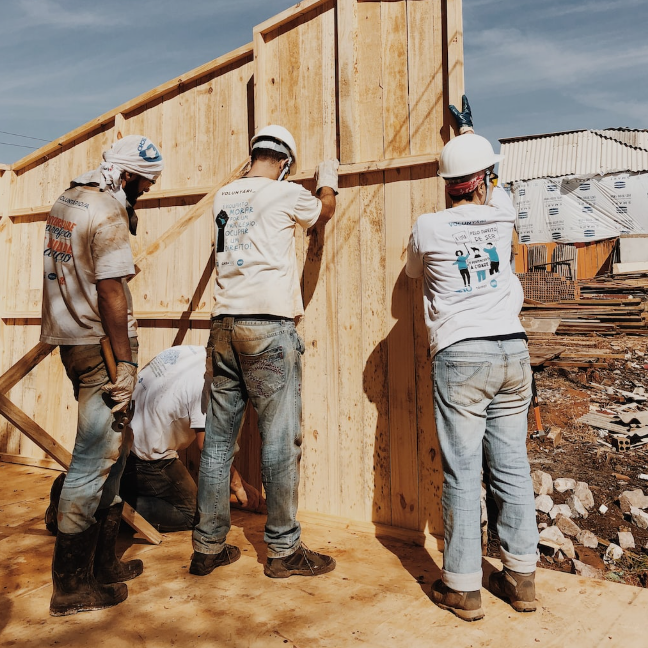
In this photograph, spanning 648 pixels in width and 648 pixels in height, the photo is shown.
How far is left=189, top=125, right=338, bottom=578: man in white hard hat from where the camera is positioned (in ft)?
10.1

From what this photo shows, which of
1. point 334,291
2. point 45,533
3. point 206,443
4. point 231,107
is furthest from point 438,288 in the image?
point 45,533

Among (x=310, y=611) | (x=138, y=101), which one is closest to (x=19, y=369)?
(x=310, y=611)

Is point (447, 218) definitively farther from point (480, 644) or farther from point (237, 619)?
point (237, 619)

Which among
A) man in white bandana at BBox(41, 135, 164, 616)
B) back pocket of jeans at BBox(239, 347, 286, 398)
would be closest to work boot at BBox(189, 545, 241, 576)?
man in white bandana at BBox(41, 135, 164, 616)

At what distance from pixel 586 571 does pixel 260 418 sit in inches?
97.8

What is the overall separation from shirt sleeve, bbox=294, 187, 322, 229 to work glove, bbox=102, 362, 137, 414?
120cm

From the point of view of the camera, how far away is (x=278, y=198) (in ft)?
10.2

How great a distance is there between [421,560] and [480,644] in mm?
946

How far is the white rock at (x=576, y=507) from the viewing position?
5125 millimetres

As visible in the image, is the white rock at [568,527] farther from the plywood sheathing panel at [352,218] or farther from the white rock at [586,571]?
the plywood sheathing panel at [352,218]

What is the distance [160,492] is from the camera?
3818 millimetres

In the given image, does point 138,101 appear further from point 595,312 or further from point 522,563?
point 595,312

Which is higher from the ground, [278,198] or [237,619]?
[278,198]

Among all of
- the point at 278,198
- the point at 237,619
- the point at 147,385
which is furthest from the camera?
the point at 147,385
